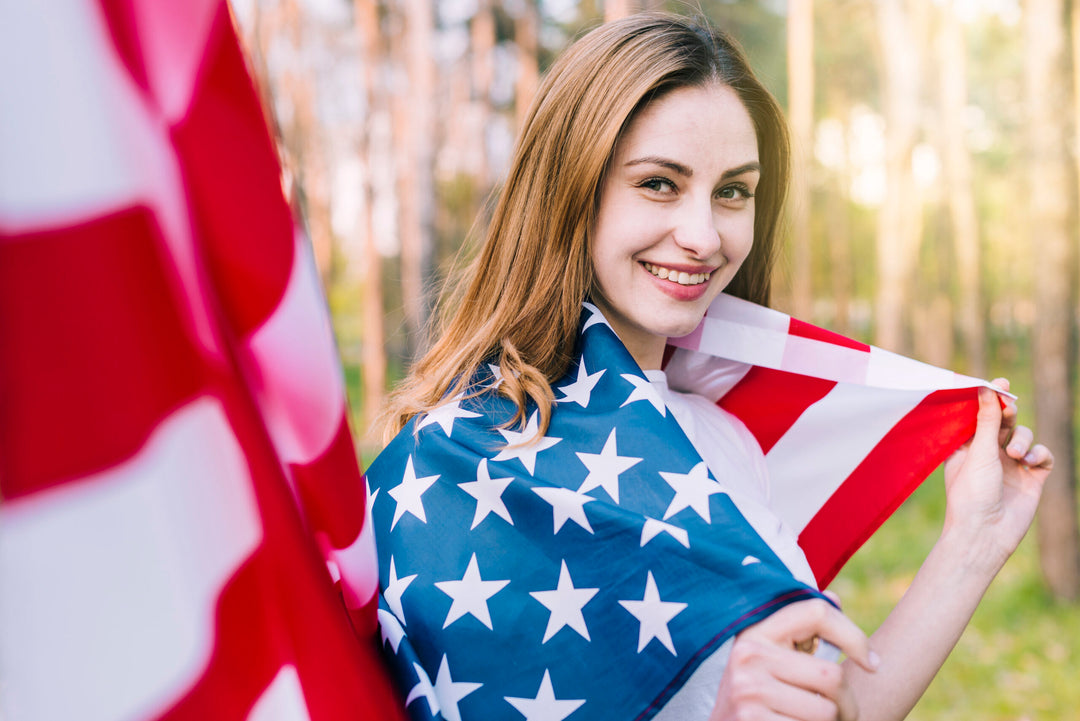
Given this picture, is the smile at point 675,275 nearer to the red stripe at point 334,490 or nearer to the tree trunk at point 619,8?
the red stripe at point 334,490

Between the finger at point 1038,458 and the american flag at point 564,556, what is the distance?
0.91 meters

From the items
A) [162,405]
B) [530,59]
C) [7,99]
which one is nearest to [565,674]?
[162,405]

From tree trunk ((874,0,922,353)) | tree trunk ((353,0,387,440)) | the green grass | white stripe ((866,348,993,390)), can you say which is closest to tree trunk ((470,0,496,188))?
tree trunk ((353,0,387,440))

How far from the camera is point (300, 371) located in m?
1.02

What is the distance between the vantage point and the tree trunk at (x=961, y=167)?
1545 centimetres

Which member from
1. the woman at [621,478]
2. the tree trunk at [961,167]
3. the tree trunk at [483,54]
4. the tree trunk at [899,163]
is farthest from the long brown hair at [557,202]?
the tree trunk at [961,167]

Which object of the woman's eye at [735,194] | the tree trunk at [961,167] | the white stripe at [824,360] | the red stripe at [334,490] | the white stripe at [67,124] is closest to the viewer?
the white stripe at [67,124]

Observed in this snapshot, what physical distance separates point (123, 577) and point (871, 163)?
24833 millimetres

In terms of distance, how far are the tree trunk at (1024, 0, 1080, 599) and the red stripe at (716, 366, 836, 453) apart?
16.3 ft

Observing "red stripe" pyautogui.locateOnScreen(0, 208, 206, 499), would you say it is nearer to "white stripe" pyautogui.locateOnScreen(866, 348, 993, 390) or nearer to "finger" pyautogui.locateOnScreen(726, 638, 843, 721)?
"finger" pyautogui.locateOnScreen(726, 638, 843, 721)

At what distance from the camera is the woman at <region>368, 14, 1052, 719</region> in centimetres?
127

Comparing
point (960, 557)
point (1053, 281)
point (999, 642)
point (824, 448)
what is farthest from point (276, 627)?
point (1053, 281)

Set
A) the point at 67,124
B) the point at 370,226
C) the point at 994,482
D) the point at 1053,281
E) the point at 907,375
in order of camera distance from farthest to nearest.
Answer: the point at 370,226, the point at 1053,281, the point at 907,375, the point at 994,482, the point at 67,124

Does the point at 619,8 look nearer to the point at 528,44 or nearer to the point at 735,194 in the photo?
the point at 735,194
